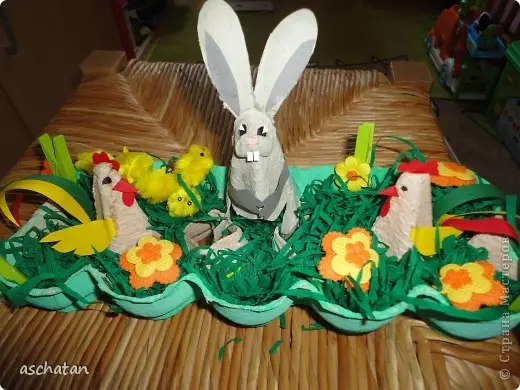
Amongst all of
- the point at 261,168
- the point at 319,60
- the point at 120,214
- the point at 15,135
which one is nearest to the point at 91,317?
the point at 120,214

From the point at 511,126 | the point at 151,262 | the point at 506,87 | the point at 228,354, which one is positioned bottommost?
the point at 511,126

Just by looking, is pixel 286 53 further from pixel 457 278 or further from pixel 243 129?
pixel 457 278

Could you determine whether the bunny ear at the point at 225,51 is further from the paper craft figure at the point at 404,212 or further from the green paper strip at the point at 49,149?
the green paper strip at the point at 49,149

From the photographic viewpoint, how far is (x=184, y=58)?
6.12 ft

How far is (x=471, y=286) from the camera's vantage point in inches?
18.6

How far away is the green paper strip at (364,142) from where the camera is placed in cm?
62

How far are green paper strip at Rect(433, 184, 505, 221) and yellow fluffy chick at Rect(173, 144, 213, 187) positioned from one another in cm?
35

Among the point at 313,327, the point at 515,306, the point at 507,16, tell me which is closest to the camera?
the point at 515,306

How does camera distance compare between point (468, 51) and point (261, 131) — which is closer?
point (261, 131)

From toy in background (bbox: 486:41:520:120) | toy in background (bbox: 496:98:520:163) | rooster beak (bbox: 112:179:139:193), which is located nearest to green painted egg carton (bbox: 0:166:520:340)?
rooster beak (bbox: 112:179:139:193)

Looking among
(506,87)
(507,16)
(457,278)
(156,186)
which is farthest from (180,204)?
(507,16)

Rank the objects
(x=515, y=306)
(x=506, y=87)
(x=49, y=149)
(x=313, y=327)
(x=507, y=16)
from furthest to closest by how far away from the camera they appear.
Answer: (x=507, y=16), (x=506, y=87), (x=49, y=149), (x=313, y=327), (x=515, y=306)

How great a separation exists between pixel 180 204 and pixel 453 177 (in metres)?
0.40

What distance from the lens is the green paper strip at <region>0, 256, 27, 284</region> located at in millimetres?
526
